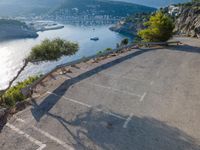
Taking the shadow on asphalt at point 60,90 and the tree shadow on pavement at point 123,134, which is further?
the shadow on asphalt at point 60,90

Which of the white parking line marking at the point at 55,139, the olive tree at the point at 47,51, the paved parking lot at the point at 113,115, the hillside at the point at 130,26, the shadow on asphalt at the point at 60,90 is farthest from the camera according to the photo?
the hillside at the point at 130,26

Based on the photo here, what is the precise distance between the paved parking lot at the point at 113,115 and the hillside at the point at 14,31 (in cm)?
10539

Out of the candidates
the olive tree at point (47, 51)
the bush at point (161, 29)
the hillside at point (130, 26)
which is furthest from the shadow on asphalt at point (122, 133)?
the hillside at point (130, 26)

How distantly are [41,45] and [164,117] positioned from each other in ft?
23.7

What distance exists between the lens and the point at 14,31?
118 meters

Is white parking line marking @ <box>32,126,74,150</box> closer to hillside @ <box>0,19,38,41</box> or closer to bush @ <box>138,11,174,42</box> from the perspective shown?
bush @ <box>138,11,174,42</box>

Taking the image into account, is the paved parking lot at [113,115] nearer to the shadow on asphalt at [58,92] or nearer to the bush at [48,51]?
the shadow on asphalt at [58,92]

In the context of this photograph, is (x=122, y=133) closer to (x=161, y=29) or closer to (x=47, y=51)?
(x=47, y=51)

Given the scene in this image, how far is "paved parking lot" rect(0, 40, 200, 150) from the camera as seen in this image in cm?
641

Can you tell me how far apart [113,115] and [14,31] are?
4687 inches

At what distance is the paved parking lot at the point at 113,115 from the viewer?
6.41 m

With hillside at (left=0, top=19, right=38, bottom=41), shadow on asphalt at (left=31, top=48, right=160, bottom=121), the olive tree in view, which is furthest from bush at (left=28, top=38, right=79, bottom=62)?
hillside at (left=0, top=19, right=38, bottom=41)

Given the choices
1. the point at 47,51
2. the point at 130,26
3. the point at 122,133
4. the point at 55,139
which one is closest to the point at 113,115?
the point at 122,133

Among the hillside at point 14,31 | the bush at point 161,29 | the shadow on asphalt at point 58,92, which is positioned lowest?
the hillside at point 14,31
